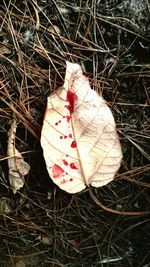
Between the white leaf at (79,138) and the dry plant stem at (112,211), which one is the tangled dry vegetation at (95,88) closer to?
the dry plant stem at (112,211)

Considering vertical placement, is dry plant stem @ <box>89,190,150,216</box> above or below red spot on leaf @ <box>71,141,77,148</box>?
below

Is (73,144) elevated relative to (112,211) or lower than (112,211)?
elevated

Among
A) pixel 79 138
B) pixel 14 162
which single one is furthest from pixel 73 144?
pixel 14 162

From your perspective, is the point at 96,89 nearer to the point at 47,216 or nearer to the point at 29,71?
the point at 29,71

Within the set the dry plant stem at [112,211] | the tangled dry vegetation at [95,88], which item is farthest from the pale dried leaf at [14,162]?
the dry plant stem at [112,211]

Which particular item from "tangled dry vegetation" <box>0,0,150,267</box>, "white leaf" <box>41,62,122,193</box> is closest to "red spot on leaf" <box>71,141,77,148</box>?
"white leaf" <box>41,62,122,193</box>

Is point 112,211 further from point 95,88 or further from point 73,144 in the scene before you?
point 95,88

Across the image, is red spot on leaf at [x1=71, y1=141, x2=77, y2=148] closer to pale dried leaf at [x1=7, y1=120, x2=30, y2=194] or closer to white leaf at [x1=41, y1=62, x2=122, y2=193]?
white leaf at [x1=41, y1=62, x2=122, y2=193]
